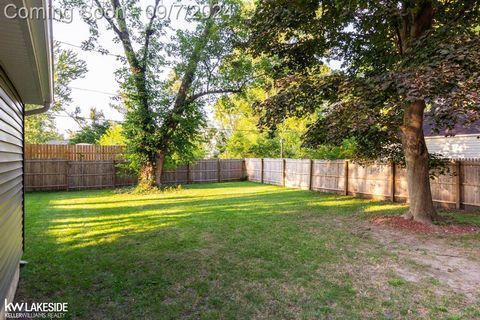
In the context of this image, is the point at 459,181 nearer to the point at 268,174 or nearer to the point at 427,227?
the point at 427,227

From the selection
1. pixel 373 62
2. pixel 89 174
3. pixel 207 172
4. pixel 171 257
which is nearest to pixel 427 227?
pixel 373 62

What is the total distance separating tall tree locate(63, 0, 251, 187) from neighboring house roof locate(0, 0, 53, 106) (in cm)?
939

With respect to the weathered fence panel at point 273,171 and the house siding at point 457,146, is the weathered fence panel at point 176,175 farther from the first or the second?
the house siding at point 457,146

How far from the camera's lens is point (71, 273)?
3.96m

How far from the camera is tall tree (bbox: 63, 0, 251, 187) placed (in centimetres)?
1252

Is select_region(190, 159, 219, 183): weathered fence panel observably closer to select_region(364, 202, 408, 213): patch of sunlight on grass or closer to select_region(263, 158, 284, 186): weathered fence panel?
select_region(263, 158, 284, 186): weathered fence panel

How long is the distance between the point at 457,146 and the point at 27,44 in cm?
1484

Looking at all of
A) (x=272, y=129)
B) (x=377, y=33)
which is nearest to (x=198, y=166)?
(x=272, y=129)

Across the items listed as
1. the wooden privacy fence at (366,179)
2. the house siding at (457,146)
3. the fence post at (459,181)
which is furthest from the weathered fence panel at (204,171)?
the fence post at (459,181)

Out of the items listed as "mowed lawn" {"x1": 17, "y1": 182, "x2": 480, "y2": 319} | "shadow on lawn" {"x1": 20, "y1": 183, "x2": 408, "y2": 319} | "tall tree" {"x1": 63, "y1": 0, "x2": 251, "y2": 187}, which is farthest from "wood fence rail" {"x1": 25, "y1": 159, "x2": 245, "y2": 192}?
"mowed lawn" {"x1": 17, "y1": 182, "x2": 480, "y2": 319}

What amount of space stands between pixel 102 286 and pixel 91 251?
1.49 m

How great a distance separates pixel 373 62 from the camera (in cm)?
781

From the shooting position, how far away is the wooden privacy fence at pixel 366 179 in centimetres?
819

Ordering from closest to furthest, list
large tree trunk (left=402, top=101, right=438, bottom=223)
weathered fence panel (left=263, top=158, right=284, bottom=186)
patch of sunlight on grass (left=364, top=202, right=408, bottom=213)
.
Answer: large tree trunk (left=402, top=101, right=438, bottom=223) → patch of sunlight on grass (left=364, top=202, right=408, bottom=213) → weathered fence panel (left=263, top=158, right=284, bottom=186)
